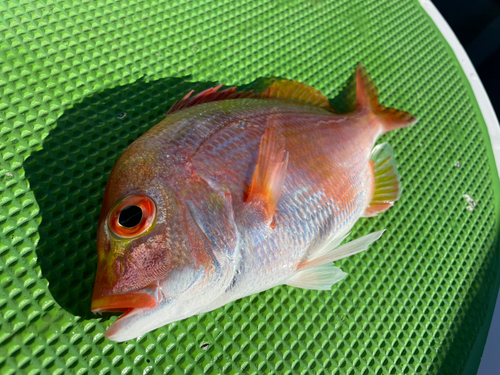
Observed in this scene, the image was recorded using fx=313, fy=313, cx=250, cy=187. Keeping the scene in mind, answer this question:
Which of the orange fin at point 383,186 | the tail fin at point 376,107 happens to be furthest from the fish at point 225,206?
the tail fin at point 376,107

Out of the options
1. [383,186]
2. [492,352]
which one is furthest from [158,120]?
[492,352]

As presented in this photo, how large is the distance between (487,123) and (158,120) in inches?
81.9

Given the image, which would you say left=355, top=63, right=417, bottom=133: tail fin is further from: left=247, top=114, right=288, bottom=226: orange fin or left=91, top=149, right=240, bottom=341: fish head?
left=91, top=149, right=240, bottom=341: fish head

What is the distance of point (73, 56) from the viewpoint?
4.31 ft

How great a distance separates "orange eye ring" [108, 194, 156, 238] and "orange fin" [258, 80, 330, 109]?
0.73 m

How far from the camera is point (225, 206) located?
854 millimetres

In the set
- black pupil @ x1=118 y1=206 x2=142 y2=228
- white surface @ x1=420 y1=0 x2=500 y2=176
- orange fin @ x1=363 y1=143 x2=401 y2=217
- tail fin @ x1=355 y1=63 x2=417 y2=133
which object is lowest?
black pupil @ x1=118 y1=206 x2=142 y2=228

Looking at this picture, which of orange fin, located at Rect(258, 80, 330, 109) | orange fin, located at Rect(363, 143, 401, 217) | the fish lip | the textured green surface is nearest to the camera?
the fish lip

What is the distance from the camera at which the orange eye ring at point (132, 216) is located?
0.72 meters

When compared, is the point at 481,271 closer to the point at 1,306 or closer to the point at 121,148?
the point at 121,148

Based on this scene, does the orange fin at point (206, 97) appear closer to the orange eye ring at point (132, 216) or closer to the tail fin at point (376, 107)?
the orange eye ring at point (132, 216)

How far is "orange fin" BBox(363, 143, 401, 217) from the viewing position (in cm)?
140

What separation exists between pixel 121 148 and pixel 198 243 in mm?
674

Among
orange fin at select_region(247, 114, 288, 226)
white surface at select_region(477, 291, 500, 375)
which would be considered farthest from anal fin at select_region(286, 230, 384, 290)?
white surface at select_region(477, 291, 500, 375)
